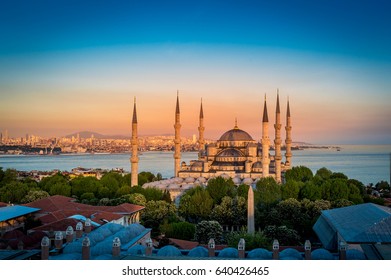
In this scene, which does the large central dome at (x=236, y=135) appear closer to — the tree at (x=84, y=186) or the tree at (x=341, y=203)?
the tree at (x=84, y=186)

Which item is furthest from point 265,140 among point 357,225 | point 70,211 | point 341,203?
point 357,225

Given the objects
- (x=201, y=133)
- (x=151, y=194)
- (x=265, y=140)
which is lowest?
(x=151, y=194)

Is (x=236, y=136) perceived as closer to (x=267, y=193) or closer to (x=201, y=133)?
(x=201, y=133)

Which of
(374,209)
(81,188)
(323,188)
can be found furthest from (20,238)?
(323,188)

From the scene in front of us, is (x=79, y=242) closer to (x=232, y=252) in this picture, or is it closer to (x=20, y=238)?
(x=20, y=238)

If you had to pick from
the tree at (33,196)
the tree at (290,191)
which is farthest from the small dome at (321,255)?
the tree at (33,196)

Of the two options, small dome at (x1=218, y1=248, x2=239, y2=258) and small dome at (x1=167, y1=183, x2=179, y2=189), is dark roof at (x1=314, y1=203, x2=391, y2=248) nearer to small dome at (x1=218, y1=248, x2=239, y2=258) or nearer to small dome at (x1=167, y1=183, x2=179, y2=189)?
small dome at (x1=218, y1=248, x2=239, y2=258)
